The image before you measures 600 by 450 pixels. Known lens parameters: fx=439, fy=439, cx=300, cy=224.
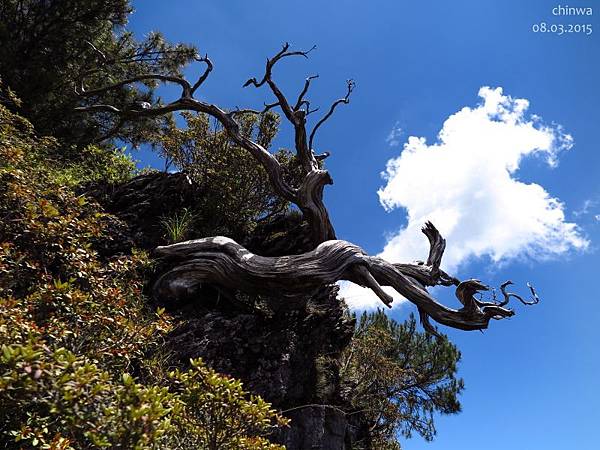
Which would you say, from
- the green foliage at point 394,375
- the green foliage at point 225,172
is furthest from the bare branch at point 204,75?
the green foliage at point 394,375

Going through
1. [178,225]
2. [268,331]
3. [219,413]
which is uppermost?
[178,225]

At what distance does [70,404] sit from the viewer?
7.02 feet

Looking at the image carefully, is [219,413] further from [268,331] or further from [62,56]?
[62,56]

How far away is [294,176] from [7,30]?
267 inches

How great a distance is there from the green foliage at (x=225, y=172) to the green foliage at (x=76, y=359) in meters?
2.40

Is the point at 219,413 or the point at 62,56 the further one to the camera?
the point at 62,56

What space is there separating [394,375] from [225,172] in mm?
5484

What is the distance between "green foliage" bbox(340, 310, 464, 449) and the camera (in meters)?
8.96

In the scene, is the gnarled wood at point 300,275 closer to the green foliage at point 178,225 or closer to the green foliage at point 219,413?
the green foliage at point 178,225

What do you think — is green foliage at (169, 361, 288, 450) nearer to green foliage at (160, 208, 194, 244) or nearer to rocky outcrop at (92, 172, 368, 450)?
rocky outcrop at (92, 172, 368, 450)

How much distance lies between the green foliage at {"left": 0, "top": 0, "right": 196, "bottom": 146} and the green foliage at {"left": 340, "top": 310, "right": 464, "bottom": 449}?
7.39 metres

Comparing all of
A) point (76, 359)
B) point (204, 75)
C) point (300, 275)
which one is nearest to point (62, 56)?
point (204, 75)

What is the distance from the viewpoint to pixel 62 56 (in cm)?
985

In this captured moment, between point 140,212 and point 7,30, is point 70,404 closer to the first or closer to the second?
point 140,212
